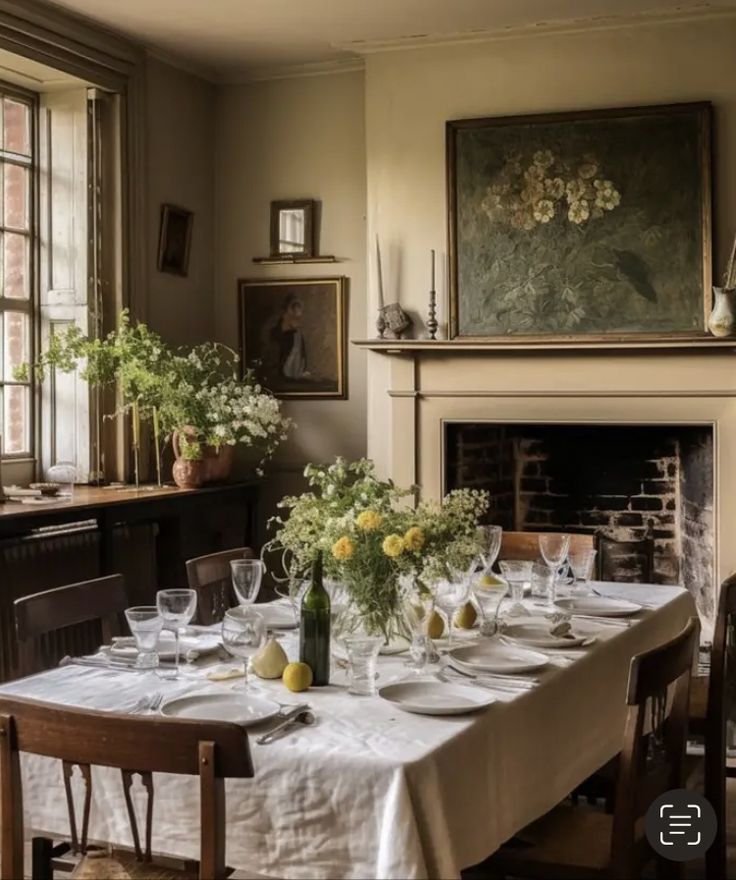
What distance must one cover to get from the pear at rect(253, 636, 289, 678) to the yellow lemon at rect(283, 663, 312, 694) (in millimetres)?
81

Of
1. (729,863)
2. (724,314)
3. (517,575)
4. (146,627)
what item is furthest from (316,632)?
(724,314)

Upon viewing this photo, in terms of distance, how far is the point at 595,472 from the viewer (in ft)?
18.0

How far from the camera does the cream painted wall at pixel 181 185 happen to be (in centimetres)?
525

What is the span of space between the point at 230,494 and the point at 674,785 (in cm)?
302

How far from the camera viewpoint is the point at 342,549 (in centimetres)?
241

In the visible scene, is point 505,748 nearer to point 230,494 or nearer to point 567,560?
point 567,560

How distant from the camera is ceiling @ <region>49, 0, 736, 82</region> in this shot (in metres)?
4.59

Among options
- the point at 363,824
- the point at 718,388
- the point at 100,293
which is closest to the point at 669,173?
the point at 718,388

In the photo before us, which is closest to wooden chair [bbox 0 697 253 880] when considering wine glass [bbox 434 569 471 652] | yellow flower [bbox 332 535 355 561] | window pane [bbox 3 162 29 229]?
yellow flower [bbox 332 535 355 561]

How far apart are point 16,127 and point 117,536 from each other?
1.84 meters

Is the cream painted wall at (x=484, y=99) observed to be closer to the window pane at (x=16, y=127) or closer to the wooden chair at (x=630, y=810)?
the window pane at (x=16, y=127)

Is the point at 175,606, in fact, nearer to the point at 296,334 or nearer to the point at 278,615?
the point at 278,615

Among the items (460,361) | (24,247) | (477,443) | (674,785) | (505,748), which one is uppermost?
(24,247)

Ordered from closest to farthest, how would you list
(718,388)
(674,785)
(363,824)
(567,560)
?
(363,824), (674,785), (567,560), (718,388)
